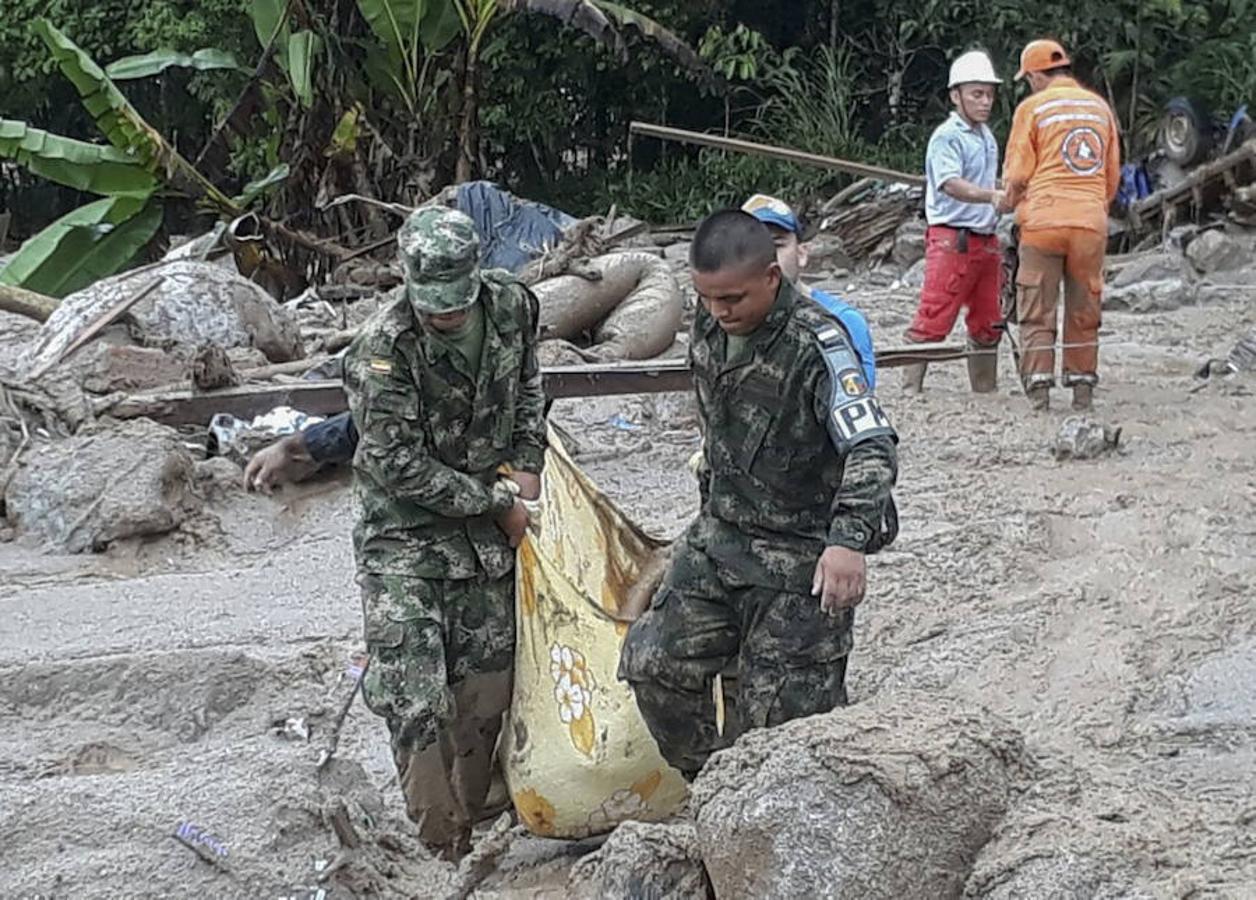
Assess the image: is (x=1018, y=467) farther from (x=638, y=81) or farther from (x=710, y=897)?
(x=638, y=81)

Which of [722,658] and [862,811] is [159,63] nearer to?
[722,658]

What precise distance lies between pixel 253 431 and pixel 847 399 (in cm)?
438

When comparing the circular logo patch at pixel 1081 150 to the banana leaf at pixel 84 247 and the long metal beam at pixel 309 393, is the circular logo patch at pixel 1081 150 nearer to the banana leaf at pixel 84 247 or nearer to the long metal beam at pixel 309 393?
the long metal beam at pixel 309 393

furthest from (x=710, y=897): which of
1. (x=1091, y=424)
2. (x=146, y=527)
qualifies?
(x=1091, y=424)

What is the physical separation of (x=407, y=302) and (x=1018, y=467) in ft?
13.1

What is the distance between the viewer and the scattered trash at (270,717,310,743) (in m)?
4.85

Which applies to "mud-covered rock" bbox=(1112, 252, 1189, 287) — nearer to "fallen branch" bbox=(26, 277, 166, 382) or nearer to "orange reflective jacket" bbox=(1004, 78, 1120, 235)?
"orange reflective jacket" bbox=(1004, 78, 1120, 235)

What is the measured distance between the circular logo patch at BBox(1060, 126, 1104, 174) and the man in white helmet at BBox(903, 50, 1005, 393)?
0.42 m

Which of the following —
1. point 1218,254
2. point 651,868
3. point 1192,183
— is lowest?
point 651,868

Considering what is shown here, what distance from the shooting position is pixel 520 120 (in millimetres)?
17188

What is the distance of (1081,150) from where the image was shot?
796 centimetres

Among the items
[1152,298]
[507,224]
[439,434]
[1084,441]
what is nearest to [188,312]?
[507,224]

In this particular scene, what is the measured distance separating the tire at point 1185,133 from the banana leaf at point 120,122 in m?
7.28

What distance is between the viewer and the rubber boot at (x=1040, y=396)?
8.13 m
